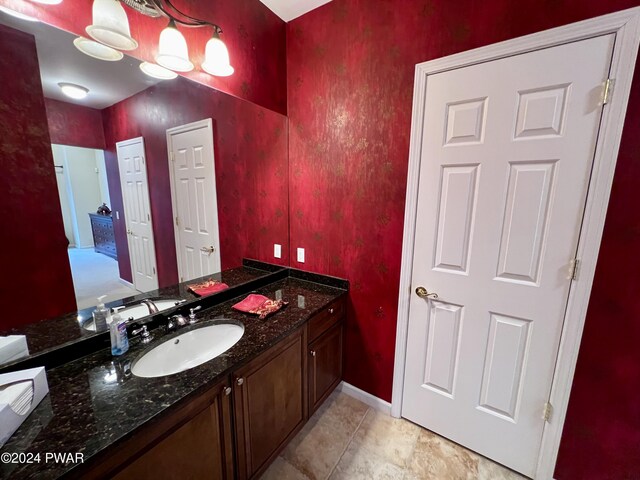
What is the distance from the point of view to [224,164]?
173 centimetres

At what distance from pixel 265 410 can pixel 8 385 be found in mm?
913

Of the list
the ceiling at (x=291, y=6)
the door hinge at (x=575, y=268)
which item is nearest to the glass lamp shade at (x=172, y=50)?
the ceiling at (x=291, y=6)

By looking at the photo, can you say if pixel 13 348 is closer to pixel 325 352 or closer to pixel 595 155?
pixel 325 352

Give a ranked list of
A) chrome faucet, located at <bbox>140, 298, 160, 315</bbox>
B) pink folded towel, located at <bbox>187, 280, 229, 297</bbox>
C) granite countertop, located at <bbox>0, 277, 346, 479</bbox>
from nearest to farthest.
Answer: granite countertop, located at <bbox>0, 277, 346, 479</bbox> → chrome faucet, located at <bbox>140, 298, 160, 315</bbox> → pink folded towel, located at <bbox>187, 280, 229, 297</bbox>

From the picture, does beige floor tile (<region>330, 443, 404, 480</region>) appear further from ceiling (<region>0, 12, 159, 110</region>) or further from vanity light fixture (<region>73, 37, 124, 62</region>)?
vanity light fixture (<region>73, 37, 124, 62</region>)

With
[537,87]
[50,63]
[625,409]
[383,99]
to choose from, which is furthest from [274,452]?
[537,87]

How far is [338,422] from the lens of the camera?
5.75ft

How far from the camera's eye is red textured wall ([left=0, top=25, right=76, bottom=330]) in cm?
85

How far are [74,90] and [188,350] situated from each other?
120 cm

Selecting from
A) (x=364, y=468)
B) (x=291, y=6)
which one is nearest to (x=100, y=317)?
(x=364, y=468)

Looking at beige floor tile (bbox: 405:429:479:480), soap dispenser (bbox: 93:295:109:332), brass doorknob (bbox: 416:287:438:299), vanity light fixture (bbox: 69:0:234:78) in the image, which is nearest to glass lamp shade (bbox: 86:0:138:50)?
vanity light fixture (bbox: 69:0:234:78)

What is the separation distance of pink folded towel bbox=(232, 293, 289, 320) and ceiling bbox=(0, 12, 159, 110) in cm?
115

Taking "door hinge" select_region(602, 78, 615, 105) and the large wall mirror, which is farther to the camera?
"door hinge" select_region(602, 78, 615, 105)

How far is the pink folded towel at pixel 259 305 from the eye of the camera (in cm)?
147
